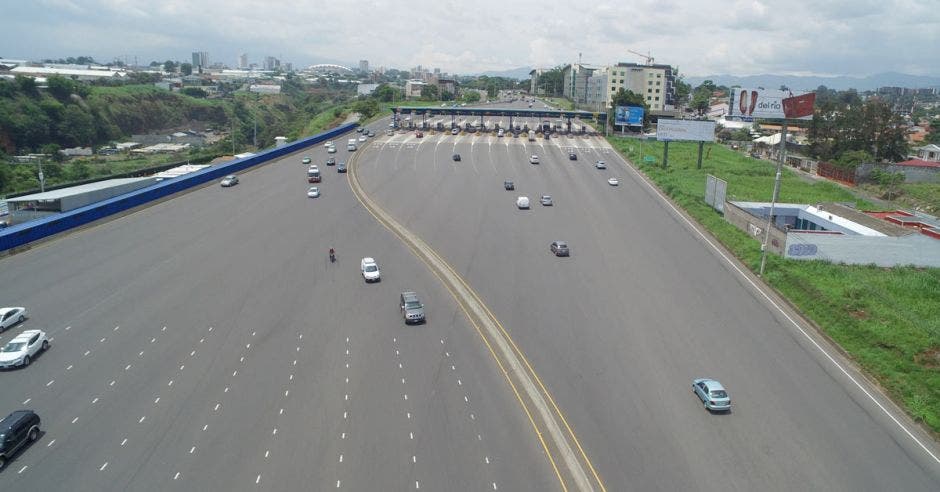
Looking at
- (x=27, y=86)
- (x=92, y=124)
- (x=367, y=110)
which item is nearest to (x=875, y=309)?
(x=367, y=110)

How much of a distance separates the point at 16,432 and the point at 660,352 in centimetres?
2555

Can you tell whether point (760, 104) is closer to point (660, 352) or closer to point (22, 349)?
point (660, 352)

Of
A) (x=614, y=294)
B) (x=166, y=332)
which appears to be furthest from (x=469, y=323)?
(x=166, y=332)

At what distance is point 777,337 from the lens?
32656 mm

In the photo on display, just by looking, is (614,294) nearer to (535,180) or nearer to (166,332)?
(166,332)

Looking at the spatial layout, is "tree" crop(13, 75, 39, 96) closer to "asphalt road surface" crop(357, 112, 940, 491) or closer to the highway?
the highway

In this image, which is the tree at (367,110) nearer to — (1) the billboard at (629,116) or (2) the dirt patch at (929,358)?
(1) the billboard at (629,116)

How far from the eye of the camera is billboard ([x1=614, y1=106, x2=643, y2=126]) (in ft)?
325

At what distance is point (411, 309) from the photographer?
32594mm

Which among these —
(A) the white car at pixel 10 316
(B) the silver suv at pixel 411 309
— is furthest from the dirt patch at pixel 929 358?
(A) the white car at pixel 10 316

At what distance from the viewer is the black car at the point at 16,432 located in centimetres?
2038

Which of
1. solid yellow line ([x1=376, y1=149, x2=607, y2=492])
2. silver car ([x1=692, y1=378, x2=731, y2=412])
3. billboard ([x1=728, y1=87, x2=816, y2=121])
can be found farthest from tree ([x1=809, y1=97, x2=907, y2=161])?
silver car ([x1=692, y1=378, x2=731, y2=412])

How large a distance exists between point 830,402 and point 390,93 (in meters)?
178

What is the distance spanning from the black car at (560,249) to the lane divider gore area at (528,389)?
799 cm
